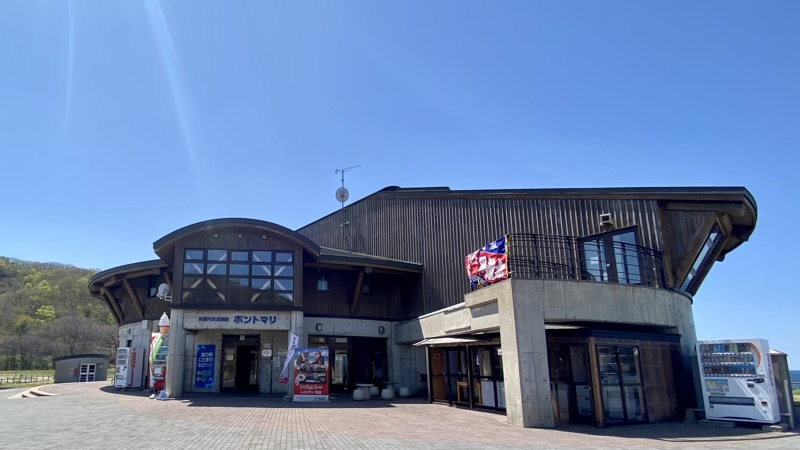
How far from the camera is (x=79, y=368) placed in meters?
31.1

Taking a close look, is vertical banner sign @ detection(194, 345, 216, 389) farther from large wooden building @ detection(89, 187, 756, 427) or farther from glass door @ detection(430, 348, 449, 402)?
glass door @ detection(430, 348, 449, 402)

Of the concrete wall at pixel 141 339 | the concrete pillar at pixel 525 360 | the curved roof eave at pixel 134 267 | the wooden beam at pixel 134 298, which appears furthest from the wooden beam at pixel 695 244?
the wooden beam at pixel 134 298

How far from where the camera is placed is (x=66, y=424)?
1159cm

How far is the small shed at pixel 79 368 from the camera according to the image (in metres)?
30.6

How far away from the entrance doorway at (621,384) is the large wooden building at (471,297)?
4 centimetres

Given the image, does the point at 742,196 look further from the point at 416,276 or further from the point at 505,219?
the point at 416,276

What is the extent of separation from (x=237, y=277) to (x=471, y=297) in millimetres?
9819

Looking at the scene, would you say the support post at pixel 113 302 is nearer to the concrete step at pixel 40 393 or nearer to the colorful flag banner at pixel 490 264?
the concrete step at pixel 40 393

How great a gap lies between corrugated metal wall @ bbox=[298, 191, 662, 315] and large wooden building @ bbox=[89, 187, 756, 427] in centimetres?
7

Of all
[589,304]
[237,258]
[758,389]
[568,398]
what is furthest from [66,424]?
[758,389]

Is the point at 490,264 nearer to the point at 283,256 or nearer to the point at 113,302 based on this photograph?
the point at 283,256

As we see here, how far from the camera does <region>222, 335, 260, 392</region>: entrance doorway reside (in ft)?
73.8

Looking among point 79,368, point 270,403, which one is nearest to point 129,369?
point 270,403

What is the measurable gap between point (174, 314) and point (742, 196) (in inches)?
751
